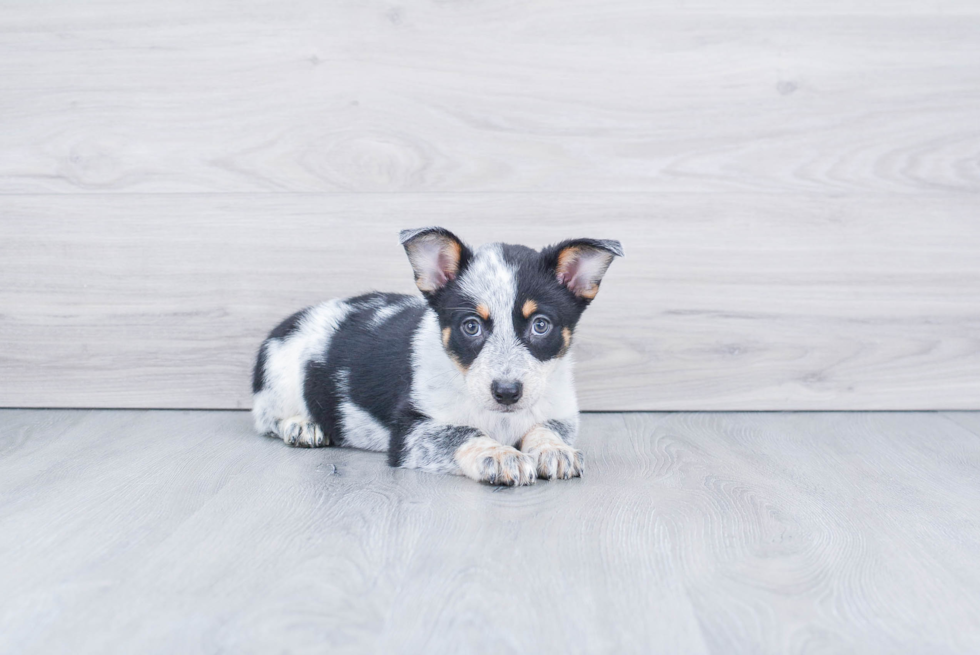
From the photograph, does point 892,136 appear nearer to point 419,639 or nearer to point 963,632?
point 963,632

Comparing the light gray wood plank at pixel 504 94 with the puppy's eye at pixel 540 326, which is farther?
the light gray wood plank at pixel 504 94

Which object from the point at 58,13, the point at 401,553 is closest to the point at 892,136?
the point at 401,553

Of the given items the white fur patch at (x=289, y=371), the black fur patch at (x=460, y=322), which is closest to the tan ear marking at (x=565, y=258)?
the black fur patch at (x=460, y=322)

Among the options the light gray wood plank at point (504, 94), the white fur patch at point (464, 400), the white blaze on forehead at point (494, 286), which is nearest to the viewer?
the white blaze on forehead at point (494, 286)

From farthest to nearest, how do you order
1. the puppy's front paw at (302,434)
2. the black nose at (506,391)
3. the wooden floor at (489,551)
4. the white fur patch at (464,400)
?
the puppy's front paw at (302,434), the white fur patch at (464,400), the black nose at (506,391), the wooden floor at (489,551)

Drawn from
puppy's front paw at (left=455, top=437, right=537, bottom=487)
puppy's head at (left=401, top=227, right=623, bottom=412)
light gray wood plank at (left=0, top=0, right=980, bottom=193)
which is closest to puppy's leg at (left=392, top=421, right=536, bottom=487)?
puppy's front paw at (left=455, top=437, right=537, bottom=487)

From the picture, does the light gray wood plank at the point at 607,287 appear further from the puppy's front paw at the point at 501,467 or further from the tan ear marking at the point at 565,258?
the puppy's front paw at the point at 501,467

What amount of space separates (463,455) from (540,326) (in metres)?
0.39

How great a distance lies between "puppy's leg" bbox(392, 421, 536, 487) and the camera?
6.57ft

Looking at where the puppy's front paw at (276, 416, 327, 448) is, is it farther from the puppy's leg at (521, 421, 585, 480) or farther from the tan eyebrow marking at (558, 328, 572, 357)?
the tan eyebrow marking at (558, 328, 572, 357)

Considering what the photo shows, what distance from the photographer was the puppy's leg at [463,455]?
2004 millimetres

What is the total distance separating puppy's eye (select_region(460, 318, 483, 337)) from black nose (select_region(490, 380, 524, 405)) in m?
0.18

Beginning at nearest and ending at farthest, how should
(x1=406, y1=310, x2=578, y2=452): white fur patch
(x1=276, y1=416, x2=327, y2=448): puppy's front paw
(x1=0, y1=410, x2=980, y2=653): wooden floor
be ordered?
(x1=0, y1=410, x2=980, y2=653): wooden floor, (x1=406, y1=310, x2=578, y2=452): white fur patch, (x1=276, y1=416, x2=327, y2=448): puppy's front paw

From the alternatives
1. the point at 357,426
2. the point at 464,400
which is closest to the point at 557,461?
the point at 464,400
